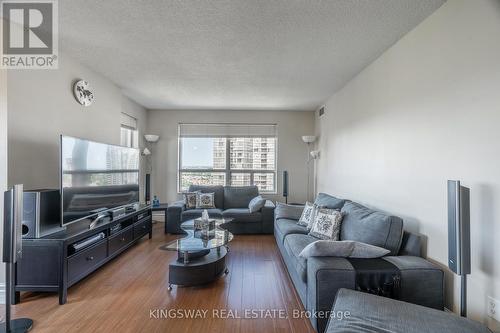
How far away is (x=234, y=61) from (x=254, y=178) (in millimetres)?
3168

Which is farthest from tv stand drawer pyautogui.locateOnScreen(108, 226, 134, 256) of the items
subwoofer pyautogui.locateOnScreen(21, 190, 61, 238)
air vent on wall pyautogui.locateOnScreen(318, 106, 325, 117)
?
air vent on wall pyautogui.locateOnScreen(318, 106, 325, 117)

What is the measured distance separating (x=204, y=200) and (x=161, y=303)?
8.81 ft

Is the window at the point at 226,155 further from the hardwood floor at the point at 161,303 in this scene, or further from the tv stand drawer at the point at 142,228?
the hardwood floor at the point at 161,303

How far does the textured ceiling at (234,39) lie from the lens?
1995 mm

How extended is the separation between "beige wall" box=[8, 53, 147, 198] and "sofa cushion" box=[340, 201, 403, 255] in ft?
10.7

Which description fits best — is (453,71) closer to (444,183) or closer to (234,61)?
(444,183)

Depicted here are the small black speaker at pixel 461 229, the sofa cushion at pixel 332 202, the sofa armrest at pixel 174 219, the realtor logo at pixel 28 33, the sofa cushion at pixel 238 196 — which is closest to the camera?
the small black speaker at pixel 461 229

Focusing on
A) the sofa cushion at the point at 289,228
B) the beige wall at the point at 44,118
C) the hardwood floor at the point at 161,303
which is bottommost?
the hardwood floor at the point at 161,303

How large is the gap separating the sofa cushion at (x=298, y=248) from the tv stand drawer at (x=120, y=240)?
2126 mm

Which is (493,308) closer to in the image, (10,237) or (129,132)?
(10,237)

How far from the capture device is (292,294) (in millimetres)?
2461

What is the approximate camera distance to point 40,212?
229 cm

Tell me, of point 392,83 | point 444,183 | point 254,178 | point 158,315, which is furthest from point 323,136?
point 158,315

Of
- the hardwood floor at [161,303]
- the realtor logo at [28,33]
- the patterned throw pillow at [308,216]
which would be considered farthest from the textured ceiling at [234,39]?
the hardwood floor at [161,303]
